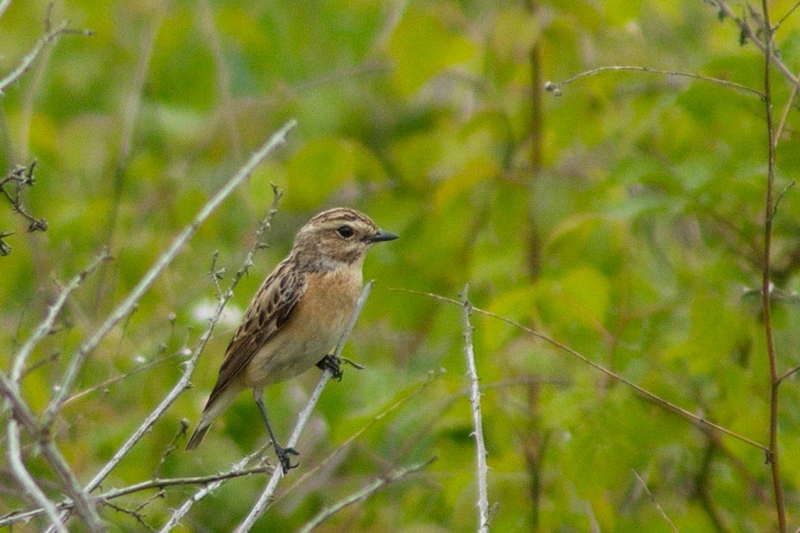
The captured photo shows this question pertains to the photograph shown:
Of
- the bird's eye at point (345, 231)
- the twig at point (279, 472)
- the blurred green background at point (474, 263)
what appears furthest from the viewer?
the bird's eye at point (345, 231)

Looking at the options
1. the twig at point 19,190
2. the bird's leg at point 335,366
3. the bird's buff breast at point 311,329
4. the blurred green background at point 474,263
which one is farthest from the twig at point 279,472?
the twig at point 19,190

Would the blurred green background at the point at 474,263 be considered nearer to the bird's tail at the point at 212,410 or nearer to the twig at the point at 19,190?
the bird's tail at the point at 212,410

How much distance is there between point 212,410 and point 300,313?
2.81 feet

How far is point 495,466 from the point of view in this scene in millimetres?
6195

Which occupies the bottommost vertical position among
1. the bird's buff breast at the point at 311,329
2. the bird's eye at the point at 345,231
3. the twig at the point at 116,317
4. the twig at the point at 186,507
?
the bird's buff breast at the point at 311,329

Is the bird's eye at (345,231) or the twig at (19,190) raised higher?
the twig at (19,190)

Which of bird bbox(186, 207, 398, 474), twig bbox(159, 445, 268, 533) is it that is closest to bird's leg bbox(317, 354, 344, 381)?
bird bbox(186, 207, 398, 474)

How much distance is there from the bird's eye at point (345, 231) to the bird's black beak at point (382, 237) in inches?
4.3

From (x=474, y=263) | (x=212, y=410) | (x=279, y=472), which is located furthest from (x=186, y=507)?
(x=474, y=263)

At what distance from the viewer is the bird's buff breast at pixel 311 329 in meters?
6.33

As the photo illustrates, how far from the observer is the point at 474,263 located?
21.7 feet

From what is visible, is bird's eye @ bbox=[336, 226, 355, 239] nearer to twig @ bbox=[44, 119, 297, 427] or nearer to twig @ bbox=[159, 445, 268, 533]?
twig @ bbox=[44, 119, 297, 427]

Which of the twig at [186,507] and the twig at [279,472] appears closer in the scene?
the twig at [186,507]

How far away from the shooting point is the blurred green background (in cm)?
530
